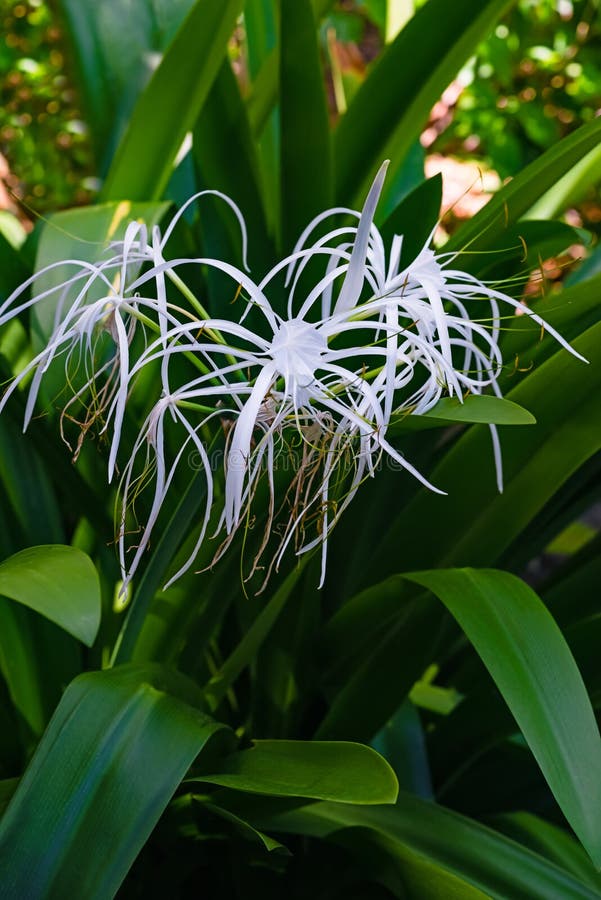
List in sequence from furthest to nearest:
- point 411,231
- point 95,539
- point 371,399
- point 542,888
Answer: point 95,539 < point 411,231 < point 542,888 < point 371,399

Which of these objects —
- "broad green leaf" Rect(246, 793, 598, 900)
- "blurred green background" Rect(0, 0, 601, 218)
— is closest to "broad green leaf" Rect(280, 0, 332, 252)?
"broad green leaf" Rect(246, 793, 598, 900)

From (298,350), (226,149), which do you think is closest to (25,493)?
(226,149)

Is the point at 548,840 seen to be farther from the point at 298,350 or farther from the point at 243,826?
the point at 298,350

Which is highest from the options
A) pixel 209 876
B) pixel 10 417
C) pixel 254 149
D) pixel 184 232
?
pixel 254 149

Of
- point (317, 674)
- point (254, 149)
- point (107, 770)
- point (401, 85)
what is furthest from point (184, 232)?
point (107, 770)

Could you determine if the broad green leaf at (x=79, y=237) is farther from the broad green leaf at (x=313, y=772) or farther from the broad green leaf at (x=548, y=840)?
the broad green leaf at (x=548, y=840)

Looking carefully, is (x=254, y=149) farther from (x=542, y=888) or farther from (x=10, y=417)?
(x=542, y=888)
